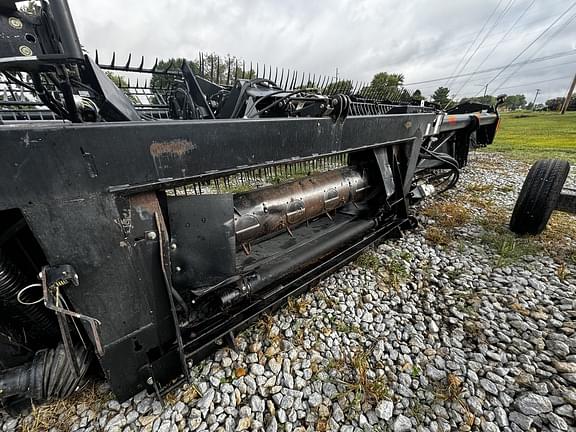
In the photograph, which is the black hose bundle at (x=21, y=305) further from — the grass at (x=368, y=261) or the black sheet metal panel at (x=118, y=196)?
the grass at (x=368, y=261)

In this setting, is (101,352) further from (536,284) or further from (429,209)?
(429,209)

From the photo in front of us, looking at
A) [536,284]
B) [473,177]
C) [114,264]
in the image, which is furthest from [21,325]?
[473,177]

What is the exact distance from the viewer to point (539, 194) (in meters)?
2.94

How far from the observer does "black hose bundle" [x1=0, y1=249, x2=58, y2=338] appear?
119cm

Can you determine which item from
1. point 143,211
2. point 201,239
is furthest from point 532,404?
point 143,211

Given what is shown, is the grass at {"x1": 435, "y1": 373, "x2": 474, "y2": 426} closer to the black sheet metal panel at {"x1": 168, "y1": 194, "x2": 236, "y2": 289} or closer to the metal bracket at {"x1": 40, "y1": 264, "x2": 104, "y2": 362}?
the black sheet metal panel at {"x1": 168, "y1": 194, "x2": 236, "y2": 289}

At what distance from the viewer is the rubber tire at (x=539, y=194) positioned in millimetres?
2838

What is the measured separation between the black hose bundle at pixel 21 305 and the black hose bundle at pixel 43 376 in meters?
0.14

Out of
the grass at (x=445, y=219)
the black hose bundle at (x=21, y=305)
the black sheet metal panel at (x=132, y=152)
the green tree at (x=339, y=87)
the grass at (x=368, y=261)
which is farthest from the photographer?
the green tree at (x=339, y=87)

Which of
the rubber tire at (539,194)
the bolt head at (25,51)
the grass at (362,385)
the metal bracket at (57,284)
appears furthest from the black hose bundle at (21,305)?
the rubber tire at (539,194)

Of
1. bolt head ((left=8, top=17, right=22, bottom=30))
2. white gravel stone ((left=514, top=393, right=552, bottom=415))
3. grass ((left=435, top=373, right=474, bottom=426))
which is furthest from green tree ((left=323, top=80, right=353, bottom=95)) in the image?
white gravel stone ((left=514, top=393, right=552, bottom=415))

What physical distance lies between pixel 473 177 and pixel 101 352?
7665 mm

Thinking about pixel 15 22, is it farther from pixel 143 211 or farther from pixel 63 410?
pixel 63 410

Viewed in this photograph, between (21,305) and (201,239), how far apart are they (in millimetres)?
922
